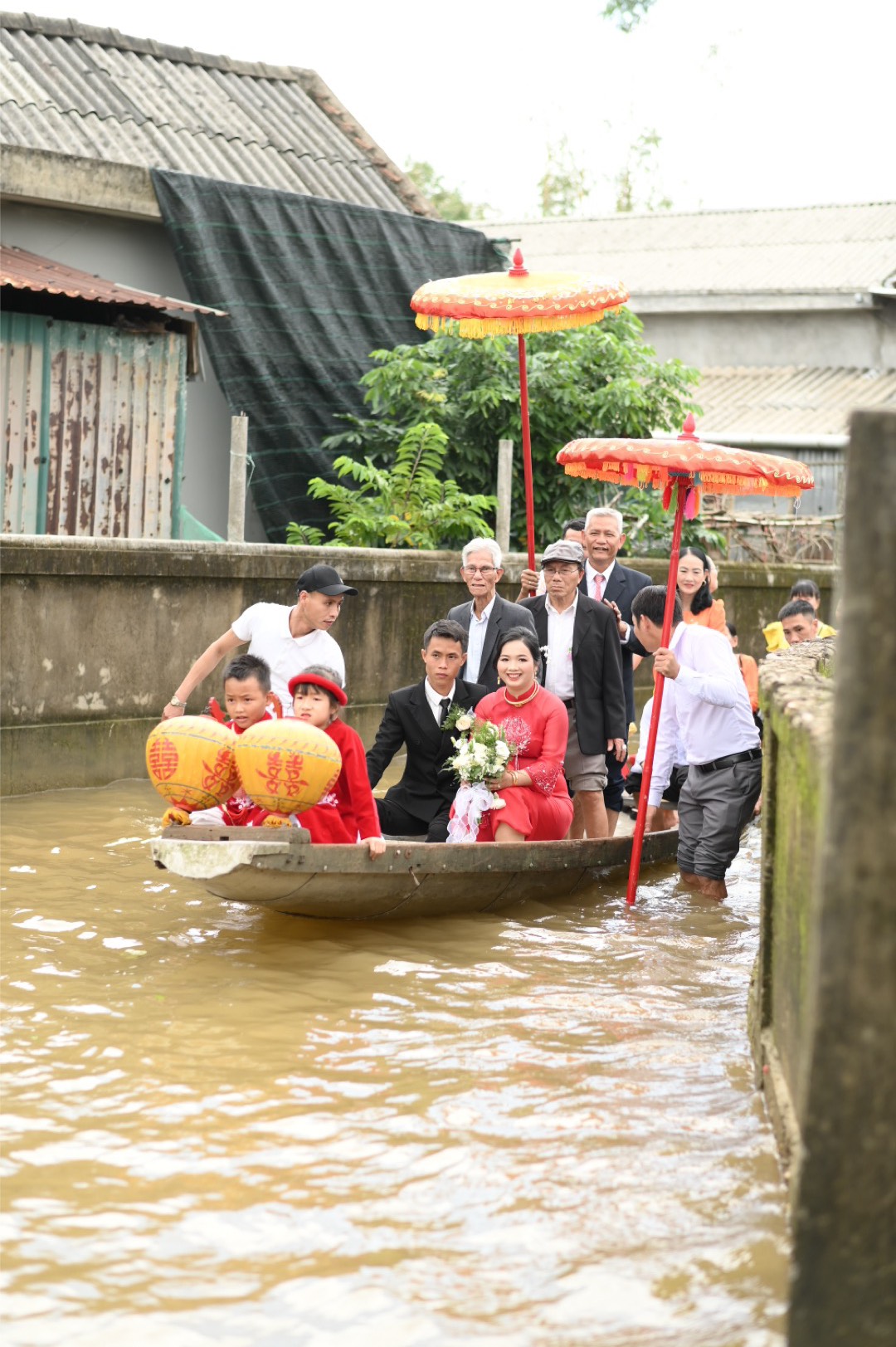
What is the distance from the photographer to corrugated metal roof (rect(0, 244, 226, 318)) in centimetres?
1066

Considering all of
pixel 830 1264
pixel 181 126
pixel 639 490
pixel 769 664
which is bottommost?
pixel 830 1264

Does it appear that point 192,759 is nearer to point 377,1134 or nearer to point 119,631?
point 377,1134

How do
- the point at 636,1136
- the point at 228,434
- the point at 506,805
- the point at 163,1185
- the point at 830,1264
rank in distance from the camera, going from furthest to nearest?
the point at 228,434 < the point at 506,805 < the point at 636,1136 < the point at 163,1185 < the point at 830,1264

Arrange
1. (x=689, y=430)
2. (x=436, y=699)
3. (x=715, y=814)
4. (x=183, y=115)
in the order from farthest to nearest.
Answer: (x=183, y=115), (x=689, y=430), (x=436, y=699), (x=715, y=814)

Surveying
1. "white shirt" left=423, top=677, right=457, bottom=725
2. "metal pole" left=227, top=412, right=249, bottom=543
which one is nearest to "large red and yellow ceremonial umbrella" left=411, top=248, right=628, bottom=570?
"white shirt" left=423, top=677, right=457, bottom=725

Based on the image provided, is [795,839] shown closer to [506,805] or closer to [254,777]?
[254,777]

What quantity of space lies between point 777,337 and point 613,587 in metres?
16.7

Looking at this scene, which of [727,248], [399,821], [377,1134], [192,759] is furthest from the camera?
[727,248]

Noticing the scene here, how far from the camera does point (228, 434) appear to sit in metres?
13.4

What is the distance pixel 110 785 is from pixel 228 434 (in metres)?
4.05

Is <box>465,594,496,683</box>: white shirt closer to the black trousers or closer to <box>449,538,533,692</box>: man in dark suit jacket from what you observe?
<box>449,538,533,692</box>: man in dark suit jacket

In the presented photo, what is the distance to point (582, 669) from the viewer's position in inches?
332

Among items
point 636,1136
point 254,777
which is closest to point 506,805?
point 254,777

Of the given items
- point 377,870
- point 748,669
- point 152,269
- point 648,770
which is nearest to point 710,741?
point 648,770
